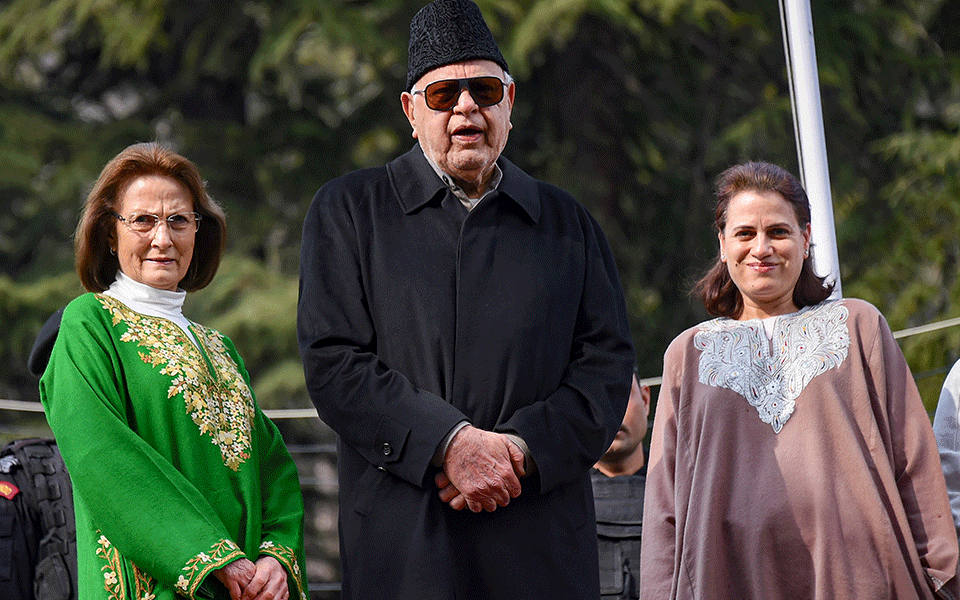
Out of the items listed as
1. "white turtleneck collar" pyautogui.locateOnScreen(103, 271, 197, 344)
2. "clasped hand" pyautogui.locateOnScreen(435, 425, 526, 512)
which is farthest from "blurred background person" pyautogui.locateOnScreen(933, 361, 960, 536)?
"white turtleneck collar" pyautogui.locateOnScreen(103, 271, 197, 344)

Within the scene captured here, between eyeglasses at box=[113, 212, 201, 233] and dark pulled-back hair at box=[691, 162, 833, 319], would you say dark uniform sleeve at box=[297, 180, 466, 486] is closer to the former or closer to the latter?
eyeglasses at box=[113, 212, 201, 233]

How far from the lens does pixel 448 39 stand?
233 centimetres

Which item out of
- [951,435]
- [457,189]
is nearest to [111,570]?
[457,189]

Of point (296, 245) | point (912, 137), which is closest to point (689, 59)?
point (912, 137)

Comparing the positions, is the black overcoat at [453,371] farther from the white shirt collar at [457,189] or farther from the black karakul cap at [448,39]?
the black karakul cap at [448,39]

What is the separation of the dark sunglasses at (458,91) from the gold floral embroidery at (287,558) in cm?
87

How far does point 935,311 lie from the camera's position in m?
6.73

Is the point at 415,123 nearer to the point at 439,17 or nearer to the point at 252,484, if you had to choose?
the point at 439,17

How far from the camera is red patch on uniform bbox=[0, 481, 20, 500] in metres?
2.55

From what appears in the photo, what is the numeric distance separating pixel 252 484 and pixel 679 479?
82 centimetres

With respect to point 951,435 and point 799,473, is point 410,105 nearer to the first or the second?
point 799,473

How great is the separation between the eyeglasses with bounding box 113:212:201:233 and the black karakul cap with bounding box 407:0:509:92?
506 mm

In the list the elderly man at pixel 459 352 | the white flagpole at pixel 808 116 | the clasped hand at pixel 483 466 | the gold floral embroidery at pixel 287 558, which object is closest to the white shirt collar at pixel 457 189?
the elderly man at pixel 459 352

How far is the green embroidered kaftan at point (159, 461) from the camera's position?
6.88ft
